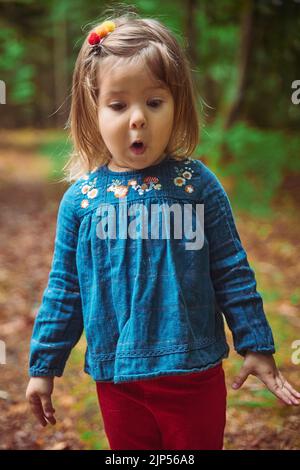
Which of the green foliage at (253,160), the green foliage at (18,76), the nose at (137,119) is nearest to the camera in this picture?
the nose at (137,119)

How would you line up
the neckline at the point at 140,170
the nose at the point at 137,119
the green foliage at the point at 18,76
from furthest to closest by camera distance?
1. the green foliage at the point at 18,76
2. the neckline at the point at 140,170
3. the nose at the point at 137,119

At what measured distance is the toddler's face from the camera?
107 cm

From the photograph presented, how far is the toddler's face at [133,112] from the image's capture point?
3.50 ft

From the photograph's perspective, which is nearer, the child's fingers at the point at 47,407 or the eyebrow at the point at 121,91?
the eyebrow at the point at 121,91

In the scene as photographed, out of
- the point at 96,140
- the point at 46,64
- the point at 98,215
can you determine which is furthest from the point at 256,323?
the point at 46,64

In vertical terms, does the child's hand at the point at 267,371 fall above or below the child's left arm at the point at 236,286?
below

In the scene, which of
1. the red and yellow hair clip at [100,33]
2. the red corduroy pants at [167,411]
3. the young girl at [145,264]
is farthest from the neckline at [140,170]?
the red corduroy pants at [167,411]

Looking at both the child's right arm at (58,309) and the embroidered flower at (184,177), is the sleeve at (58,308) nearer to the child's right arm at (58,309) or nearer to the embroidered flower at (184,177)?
the child's right arm at (58,309)

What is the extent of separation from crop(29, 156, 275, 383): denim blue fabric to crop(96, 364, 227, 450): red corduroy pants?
6 cm

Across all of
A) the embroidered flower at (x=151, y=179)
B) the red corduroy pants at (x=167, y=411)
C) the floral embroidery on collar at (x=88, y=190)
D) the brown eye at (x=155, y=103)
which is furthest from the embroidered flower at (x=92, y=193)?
the red corduroy pants at (x=167, y=411)

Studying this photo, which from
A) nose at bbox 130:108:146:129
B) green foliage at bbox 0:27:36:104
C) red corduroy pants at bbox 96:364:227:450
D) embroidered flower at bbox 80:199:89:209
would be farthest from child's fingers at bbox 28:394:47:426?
green foliage at bbox 0:27:36:104

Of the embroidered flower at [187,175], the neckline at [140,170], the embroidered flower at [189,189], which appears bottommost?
the embroidered flower at [189,189]

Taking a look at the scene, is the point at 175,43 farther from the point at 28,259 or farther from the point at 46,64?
the point at 46,64

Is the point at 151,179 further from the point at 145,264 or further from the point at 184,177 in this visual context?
the point at 145,264
